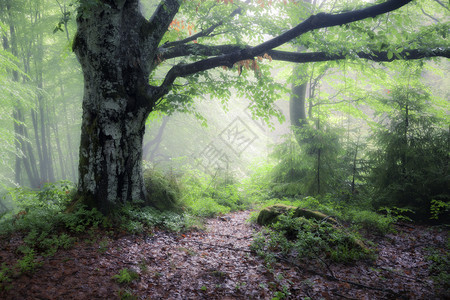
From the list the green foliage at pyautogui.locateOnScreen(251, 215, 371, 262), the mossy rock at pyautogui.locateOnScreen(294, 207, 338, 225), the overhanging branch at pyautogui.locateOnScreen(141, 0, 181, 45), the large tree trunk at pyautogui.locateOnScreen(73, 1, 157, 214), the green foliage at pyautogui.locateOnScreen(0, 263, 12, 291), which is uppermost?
the overhanging branch at pyautogui.locateOnScreen(141, 0, 181, 45)

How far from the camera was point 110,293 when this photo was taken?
267 cm

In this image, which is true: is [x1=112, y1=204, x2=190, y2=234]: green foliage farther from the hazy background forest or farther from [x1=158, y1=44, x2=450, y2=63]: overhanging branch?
[x1=158, y1=44, x2=450, y2=63]: overhanging branch

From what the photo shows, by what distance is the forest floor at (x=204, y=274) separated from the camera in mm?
2750

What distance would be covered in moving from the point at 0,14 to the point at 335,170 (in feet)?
50.0

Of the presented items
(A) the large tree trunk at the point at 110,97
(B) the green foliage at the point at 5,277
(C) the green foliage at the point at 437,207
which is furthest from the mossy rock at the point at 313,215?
(B) the green foliage at the point at 5,277

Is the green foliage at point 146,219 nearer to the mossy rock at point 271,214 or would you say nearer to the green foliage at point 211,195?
the green foliage at point 211,195

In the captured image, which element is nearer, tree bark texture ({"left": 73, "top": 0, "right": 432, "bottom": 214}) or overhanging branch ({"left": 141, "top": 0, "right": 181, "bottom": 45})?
tree bark texture ({"left": 73, "top": 0, "right": 432, "bottom": 214})

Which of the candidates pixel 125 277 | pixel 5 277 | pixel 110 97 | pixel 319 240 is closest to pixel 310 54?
pixel 319 240

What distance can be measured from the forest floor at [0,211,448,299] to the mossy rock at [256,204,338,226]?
3.71ft

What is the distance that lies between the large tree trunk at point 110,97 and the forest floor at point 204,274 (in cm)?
101

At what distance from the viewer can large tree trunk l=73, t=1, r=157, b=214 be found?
4.20 meters

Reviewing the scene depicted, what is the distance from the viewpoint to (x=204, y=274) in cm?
349

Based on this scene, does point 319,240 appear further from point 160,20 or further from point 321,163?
point 160,20

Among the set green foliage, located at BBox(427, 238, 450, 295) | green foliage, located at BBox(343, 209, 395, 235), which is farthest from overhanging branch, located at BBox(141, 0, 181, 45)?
green foliage, located at BBox(427, 238, 450, 295)
